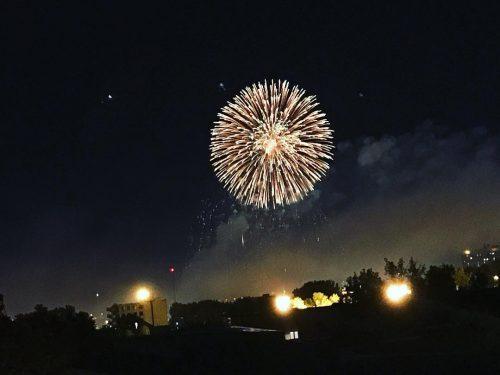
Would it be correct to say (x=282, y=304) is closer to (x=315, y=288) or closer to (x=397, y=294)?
(x=397, y=294)

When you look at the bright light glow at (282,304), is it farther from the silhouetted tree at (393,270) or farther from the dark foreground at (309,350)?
the silhouetted tree at (393,270)

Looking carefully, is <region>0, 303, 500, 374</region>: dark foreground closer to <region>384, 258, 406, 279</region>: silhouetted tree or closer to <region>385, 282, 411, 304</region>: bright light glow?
<region>385, 282, 411, 304</region>: bright light glow

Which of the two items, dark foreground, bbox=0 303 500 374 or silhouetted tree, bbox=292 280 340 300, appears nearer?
dark foreground, bbox=0 303 500 374

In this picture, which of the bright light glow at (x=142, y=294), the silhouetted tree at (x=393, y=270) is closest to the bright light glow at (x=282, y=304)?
the bright light glow at (x=142, y=294)

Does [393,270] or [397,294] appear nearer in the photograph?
[397,294]

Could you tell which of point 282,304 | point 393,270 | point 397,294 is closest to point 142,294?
point 282,304

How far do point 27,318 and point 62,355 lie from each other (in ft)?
24.8

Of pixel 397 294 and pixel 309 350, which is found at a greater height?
pixel 397 294

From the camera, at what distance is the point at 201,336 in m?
24.4

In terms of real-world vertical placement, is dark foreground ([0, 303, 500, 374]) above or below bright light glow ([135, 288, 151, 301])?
below

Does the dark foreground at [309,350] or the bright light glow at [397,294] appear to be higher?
the bright light glow at [397,294]

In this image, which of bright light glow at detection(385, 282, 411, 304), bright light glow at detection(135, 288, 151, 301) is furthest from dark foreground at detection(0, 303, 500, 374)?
bright light glow at detection(135, 288, 151, 301)

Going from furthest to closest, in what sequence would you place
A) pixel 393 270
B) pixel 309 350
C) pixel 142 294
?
1. pixel 393 270
2. pixel 142 294
3. pixel 309 350

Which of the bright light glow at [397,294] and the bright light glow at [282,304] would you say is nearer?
the bright light glow at [397,294]
